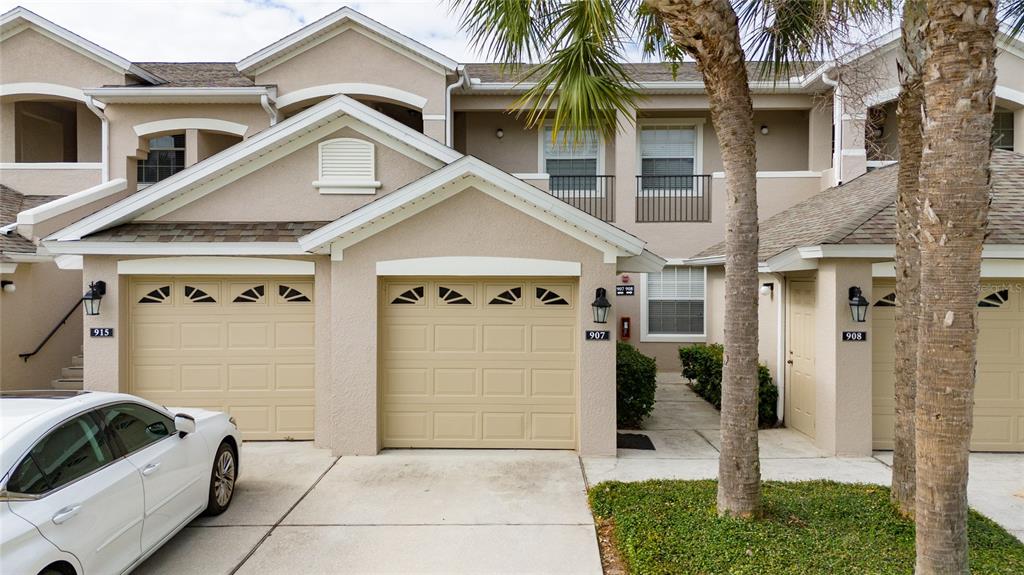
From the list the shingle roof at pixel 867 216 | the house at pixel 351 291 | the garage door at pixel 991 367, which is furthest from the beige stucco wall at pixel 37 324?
the garage door at pixel 991 367

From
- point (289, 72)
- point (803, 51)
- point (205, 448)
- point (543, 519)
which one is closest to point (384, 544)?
point (543, 519)

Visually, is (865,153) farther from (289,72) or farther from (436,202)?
(289,72)

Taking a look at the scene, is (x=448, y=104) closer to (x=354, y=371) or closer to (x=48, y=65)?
(x=354, y=371)

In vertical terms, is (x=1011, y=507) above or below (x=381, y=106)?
below

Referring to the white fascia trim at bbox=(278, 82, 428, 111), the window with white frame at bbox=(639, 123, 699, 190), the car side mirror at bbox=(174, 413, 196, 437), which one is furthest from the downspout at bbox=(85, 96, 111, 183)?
the window with white frame at bbox=(639, 123, 699, 190)

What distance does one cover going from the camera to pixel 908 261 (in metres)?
5.24

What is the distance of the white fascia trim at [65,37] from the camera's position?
1253 cm

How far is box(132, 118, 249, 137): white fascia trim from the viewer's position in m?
12.4

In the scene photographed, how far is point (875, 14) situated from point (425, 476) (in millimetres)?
7284

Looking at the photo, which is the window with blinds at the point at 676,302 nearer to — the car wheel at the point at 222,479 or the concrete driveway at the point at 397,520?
the concrete driveway at the point at 397,520

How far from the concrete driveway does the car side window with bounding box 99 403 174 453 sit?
1.10 m

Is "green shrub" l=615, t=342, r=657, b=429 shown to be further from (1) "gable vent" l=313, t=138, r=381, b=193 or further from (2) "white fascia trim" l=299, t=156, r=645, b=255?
(1) "gable vent" l=313, t=138, r=381, b=193

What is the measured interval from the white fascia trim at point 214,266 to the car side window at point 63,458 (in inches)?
157

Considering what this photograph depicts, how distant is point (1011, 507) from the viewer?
19.6 ft
